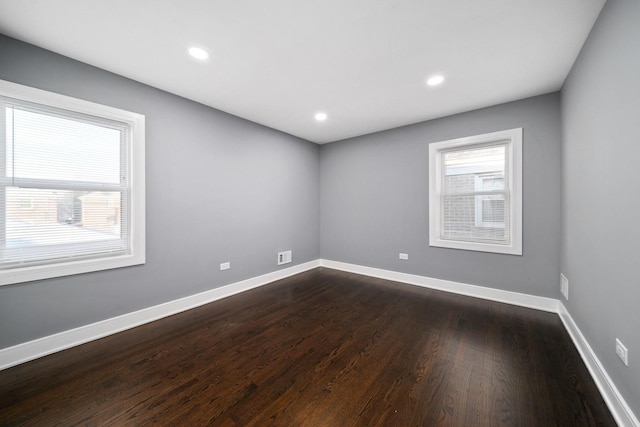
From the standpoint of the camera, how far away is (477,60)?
2193 mm

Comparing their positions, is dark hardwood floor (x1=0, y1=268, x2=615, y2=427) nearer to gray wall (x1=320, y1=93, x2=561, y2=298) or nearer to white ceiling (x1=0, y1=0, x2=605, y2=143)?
gray wall (x1=320, y1=93, x2=561, y2=298)

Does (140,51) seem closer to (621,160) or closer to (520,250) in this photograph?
(621,160)

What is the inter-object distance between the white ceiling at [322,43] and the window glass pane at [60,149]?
63 centimetres

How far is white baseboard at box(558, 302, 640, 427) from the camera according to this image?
1.32m

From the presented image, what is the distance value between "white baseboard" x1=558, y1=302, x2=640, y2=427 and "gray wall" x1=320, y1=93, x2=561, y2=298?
2.73ft

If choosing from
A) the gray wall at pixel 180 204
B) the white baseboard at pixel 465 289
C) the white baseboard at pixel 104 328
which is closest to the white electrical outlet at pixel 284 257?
the gray wall at pixel 180 204

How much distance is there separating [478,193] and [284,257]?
10.7ft

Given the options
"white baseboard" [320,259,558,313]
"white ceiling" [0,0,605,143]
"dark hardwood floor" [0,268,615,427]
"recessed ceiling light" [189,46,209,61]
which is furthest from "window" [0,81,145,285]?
"white baseboard" [320,259,558,313]

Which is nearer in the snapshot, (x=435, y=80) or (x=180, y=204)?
(x=435, y=80)

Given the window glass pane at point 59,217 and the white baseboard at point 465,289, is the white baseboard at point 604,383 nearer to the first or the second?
the white baseboard at point 465,289

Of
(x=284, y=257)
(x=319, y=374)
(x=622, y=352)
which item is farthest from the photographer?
(x=284, y=257)

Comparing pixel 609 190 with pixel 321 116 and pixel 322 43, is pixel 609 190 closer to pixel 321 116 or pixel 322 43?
pixel 322 43

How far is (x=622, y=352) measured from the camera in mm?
1394

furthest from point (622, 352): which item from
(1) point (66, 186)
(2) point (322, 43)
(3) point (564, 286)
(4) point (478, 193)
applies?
(1) point (66, 186)
